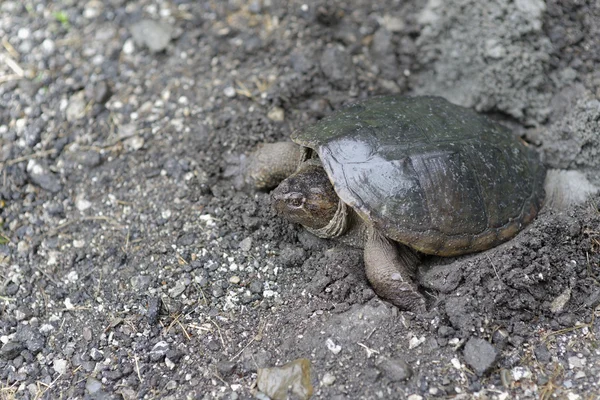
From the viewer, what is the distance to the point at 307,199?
10.7 feet

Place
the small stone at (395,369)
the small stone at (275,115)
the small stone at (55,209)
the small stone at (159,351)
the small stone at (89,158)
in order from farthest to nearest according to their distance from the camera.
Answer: the small stone at (275,115) → the small stone at (89,158) → the small stone at (55,209) → the small stone at (159,351) → the small stone at (395,369)

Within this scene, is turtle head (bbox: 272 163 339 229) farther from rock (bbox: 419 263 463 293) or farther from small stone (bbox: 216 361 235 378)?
small stone (bbox: 216 361 235 378)

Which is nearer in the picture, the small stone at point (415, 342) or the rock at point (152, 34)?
the small stone at point (415, 342)

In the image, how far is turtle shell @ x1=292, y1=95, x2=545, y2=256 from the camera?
3119 millimetres

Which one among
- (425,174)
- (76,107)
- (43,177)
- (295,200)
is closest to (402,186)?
(425,174)

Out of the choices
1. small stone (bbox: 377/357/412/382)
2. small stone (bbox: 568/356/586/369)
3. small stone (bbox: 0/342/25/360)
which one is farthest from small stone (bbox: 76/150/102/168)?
small stone (bbox: 568/356/586/369)

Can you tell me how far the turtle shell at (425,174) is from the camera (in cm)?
312

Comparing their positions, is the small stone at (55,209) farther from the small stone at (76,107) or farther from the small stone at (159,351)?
the small stone at (159,351)

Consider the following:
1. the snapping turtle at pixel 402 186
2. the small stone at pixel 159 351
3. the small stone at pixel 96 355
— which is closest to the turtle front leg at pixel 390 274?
the snapping turtle at pixel 402 186

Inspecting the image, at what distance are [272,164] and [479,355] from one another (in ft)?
5.52

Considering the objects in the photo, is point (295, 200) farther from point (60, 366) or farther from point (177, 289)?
point (60, 366)

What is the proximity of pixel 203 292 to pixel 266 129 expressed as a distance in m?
1.30

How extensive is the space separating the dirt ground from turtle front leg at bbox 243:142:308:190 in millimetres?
116

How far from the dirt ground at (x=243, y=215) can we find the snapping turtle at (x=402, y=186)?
0.49 ft
